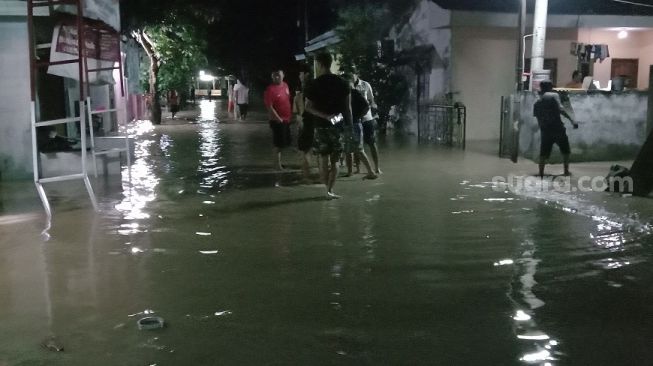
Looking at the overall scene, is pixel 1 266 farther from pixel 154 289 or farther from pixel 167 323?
pixel 167 323

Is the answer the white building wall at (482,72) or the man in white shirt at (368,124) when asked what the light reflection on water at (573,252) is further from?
the white building wall at (482,72)

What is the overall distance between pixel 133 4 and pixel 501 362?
1763 centimetres

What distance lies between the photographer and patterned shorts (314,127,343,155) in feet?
30.1

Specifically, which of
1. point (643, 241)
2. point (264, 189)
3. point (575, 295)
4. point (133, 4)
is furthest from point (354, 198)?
point (133, 4)

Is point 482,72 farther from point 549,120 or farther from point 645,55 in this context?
point 549,120

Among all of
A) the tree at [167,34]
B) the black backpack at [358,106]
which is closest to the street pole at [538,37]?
the black backpack at [358,106]

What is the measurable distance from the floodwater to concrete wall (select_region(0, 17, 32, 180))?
0.74 metres

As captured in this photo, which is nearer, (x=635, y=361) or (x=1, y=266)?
(x=635, y=361)

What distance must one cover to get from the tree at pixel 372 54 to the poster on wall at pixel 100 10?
821 centimetres

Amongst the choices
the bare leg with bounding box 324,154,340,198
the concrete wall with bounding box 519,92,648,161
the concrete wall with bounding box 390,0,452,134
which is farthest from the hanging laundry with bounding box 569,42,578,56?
the bare leg with bounding box 324,154,340,198

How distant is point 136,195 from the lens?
9.78 meters

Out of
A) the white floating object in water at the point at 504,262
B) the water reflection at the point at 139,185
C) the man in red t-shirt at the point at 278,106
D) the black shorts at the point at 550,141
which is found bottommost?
the white floating object in water at the point at 504,262

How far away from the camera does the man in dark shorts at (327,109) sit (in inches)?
362

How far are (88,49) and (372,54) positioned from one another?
10317 millimetres
